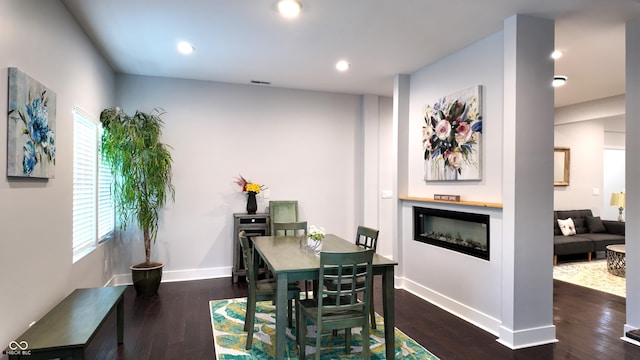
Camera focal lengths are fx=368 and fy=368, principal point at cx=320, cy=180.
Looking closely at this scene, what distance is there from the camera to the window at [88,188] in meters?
3.37

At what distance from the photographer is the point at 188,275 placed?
16.7ft

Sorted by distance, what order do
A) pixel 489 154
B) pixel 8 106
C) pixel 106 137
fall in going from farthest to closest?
1. pixel 106 137
2. pixel 489 154
3. pixel 8 106

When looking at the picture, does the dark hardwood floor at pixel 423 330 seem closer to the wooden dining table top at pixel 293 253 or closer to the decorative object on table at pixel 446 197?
the wooden dining table top at pixel 293 253

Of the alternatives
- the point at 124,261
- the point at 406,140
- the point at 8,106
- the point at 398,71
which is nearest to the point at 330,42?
the point at 398,71

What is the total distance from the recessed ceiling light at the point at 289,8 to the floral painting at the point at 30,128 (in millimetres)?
1785

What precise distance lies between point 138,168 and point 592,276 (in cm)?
630

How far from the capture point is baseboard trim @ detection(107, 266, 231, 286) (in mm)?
4797

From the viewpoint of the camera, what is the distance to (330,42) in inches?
144

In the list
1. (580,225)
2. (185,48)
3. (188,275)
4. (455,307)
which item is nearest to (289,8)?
(185,48)

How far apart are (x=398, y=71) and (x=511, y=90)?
1.74 metres

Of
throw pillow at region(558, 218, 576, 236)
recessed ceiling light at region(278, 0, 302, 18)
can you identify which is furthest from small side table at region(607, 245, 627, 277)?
recessed ceiling light at region(278, 0, 302, 18)

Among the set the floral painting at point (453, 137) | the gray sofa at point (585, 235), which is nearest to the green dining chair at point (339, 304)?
the floral painting at point (453, 137)

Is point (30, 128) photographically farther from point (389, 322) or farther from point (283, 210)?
point (283, 210)

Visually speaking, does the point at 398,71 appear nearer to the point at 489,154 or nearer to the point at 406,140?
the point at 406,140
